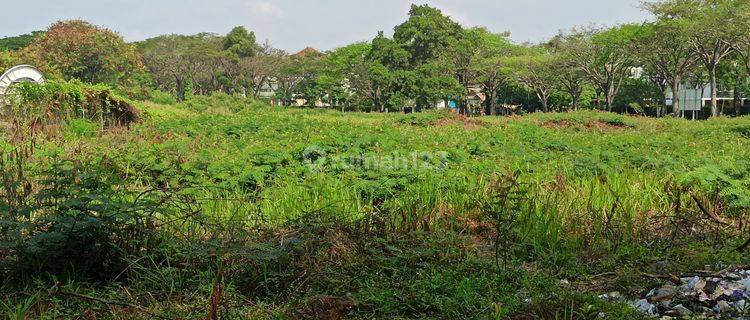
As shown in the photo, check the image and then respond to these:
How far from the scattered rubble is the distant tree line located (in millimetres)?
22762

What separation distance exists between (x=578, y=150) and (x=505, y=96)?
39163mm

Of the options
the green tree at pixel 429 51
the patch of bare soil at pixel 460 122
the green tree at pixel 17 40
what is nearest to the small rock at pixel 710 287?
the patch of bare soil at pixel 460 122

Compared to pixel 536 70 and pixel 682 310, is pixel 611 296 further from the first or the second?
pixel 536 70

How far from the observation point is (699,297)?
9.94ft

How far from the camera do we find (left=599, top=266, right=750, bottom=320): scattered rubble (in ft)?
9.40

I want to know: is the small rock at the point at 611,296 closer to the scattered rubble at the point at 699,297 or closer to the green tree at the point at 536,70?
the scattered rubble at the point at 699,297

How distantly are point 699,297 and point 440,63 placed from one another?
33.7 m

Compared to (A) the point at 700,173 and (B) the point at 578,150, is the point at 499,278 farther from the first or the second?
(B) the point at 578,150

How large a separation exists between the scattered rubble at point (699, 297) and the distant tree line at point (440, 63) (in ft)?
74.7

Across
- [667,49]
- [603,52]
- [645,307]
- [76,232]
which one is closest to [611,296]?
[645,307]

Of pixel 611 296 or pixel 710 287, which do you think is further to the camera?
pixel 611 296

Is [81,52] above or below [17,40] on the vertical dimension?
below

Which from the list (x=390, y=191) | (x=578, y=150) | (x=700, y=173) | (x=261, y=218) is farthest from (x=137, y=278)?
(x=578, y=150)

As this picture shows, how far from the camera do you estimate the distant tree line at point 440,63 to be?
29.0 meters
